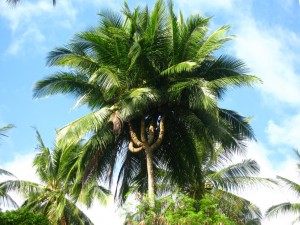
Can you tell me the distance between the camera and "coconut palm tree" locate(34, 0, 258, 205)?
16.4 m

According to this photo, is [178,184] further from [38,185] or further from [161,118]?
[38,185]

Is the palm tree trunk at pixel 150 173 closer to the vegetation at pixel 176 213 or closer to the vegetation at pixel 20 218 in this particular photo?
the vegetation at pixel 176 213

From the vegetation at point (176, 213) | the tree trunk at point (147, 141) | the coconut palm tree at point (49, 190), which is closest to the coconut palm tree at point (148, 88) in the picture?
the tree trunk at point (147, 141)

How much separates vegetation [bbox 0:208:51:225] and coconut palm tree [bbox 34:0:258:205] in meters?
2.62

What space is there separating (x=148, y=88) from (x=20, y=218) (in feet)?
17.5

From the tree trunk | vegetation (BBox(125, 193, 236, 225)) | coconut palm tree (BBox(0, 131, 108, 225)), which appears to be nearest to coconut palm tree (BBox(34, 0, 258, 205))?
the tree trunk

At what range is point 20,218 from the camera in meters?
14.1

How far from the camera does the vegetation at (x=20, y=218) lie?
13891mm

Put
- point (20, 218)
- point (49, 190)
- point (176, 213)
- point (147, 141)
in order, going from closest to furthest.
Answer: point (176, 213) < point (20, 218) < point (147, 141) < point (49, 190)

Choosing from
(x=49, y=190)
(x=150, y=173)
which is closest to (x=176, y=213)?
(x=150, y=173)

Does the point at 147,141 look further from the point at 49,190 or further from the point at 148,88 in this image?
the point at 49,190

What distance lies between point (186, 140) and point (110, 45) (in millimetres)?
3981

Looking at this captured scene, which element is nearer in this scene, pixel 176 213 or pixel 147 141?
pixel 176 213

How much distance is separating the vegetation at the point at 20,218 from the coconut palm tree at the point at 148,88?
2624mm
